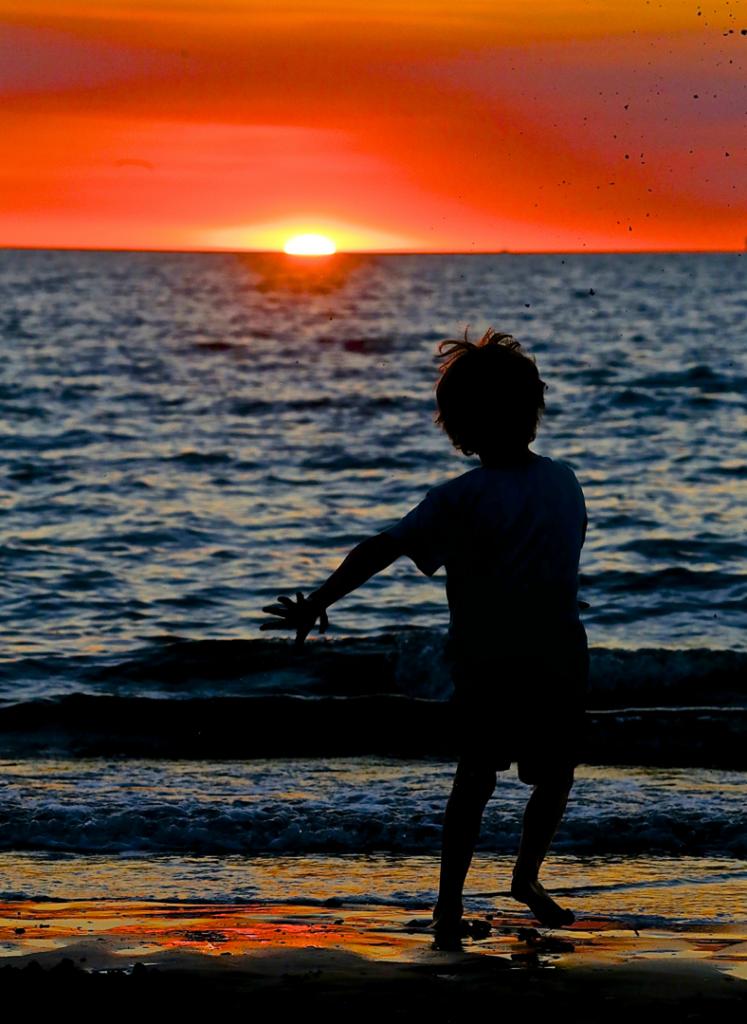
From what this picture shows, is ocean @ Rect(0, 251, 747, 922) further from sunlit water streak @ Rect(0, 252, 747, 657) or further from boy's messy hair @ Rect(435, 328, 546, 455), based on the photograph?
boy's messy hair @ Rect(435, 328, 546, 455)

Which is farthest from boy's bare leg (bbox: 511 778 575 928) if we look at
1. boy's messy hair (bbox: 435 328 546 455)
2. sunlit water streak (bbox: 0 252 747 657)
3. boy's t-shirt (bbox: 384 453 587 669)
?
sunlit water streak (bbox: 0 252 747 657)

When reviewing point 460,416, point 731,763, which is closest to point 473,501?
point 460,416

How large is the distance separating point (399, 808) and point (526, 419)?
3595mm

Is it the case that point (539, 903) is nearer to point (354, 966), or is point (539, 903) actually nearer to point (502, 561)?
point (354, 966)

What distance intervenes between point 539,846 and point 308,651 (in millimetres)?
8052

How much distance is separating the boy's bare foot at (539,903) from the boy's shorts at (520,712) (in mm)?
434

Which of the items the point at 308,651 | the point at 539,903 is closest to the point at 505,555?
the point at 539,903

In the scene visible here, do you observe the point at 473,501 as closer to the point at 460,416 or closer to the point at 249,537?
the point at 460,416

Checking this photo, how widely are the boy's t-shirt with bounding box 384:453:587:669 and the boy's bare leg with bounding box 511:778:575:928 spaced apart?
1.53ft

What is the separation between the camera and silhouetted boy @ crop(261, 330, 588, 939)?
4.79m

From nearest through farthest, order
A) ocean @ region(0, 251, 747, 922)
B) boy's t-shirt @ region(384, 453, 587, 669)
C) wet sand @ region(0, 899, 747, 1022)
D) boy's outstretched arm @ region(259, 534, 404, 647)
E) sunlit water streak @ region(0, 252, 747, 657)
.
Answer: wet sand @ region(0, 899, 747, 1022) < boy's outstretched arm @ region(259, 534, 404, 647) < boy's t-shirt @ region(384, 453, 587, 669) < ocean @ region(0, 251, 747, 922) < sunlit water streak @ region(0, 252, 747, 657)

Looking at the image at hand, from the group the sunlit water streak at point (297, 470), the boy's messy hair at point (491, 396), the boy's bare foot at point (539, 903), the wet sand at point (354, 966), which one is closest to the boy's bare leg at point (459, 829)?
the wet sand at point (354, 966)

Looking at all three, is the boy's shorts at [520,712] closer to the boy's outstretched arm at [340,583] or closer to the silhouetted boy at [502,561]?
the silhouetted boy at [502,561]

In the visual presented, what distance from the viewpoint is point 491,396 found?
482 cm
